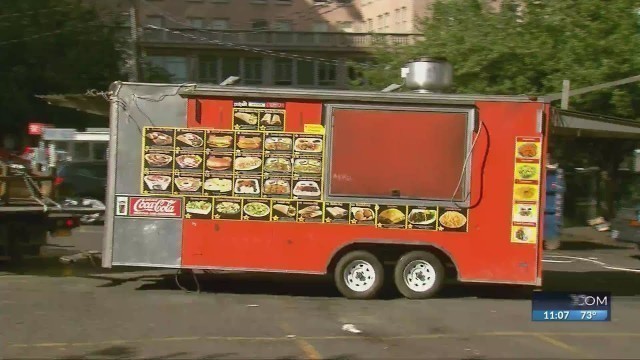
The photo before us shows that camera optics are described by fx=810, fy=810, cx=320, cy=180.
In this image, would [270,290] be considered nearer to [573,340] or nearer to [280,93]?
[280,93]

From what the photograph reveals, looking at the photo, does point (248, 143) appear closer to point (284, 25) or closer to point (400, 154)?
point (400, 154)

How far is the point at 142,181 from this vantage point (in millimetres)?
11078

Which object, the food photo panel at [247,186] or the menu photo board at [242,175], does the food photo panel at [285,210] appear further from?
the food photo panel at [247,186]

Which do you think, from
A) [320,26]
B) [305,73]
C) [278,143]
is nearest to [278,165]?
[278,143]

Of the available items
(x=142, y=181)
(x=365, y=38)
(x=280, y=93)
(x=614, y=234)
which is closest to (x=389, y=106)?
(x=280, y=93)

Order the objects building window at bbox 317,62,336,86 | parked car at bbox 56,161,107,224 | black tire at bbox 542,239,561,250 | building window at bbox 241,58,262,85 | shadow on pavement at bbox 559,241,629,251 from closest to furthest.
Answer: black tire at bbox 542,239,561,250 < shadow on pavement at bbox 559,241,629,251 < parked car at bbox 56,161,107,224 < building window at bbox 241,58,262,85 < building window at bbox 317,62,336,86

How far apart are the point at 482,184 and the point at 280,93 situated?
3.00m

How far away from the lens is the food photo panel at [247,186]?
11.0 m

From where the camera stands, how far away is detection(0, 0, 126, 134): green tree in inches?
1367

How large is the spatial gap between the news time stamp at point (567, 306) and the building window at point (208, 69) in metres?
47.7

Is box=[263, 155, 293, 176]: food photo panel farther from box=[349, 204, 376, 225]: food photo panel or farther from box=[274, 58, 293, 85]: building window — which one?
box=[274, 58, 293, 85]: building window

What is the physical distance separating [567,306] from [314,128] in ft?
14.5

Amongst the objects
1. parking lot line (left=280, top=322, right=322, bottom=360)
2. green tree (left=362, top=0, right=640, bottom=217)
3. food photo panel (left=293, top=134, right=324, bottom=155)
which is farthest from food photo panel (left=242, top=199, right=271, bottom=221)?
green tree (left=362, top=0, right=640, bottom=217)

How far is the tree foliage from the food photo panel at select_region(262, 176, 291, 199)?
12.8m
